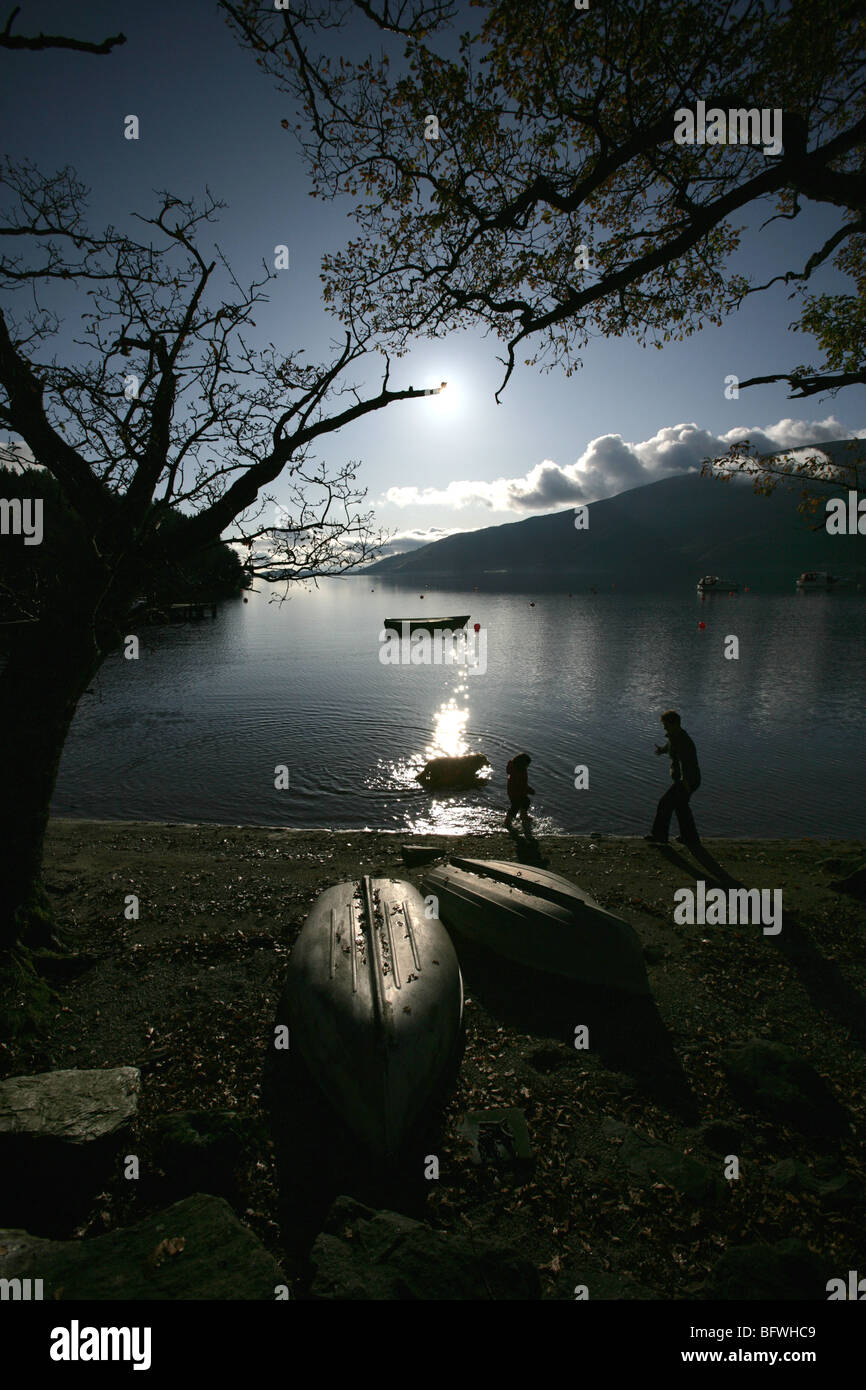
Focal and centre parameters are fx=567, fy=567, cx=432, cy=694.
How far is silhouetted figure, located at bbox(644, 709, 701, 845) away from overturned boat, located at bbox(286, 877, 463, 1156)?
773 cm

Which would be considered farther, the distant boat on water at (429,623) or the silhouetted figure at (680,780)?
the distant boat on water at (429,623)

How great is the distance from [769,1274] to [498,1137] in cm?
224

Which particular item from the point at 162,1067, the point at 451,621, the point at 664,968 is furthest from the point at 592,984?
the point at 451,621

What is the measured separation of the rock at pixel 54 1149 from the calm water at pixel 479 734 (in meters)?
12.0

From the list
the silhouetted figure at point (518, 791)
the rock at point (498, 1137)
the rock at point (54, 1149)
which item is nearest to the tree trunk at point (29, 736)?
the rock at point (54, 1149)

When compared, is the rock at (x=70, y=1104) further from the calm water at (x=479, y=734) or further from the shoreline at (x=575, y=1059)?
the calm water at (x=479, y=734)

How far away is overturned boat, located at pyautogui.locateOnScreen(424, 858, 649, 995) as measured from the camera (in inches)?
303

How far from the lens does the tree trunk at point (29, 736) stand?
7.28 m

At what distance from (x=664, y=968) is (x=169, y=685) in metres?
38.9

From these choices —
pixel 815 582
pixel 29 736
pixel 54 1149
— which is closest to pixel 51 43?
pixel 29 736

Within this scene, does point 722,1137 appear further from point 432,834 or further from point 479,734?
point 479,734

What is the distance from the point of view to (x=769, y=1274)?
3949mm

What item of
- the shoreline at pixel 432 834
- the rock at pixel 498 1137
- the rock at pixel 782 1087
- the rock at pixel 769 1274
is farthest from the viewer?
the shoreline at pixel 432 834
